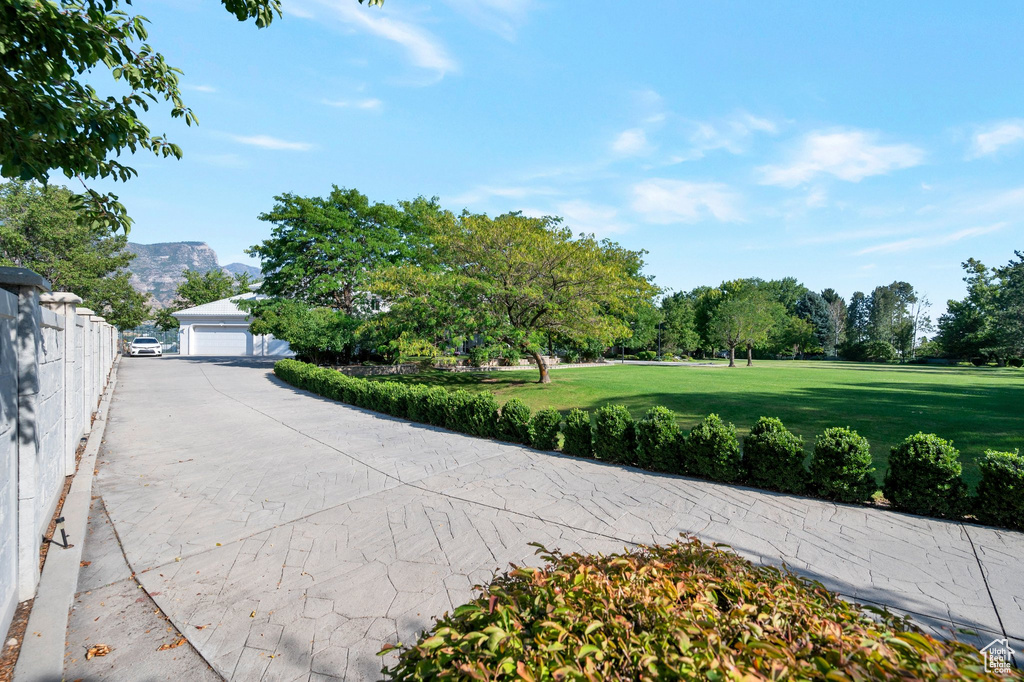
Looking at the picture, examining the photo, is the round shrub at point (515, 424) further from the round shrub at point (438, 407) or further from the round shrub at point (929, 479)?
the round shrub at point (929, 479)

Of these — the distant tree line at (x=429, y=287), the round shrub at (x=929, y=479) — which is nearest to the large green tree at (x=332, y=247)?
the distant tree line at (x=429, y=287)

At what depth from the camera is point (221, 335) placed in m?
36.7

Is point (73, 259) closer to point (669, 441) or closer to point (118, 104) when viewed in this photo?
point (118, 104)

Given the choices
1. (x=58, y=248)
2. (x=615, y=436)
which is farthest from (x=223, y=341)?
(x=615, y=436)

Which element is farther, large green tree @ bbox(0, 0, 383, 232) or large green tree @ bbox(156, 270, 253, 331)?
large green tree @ bbox(156, 270, 253, 331)

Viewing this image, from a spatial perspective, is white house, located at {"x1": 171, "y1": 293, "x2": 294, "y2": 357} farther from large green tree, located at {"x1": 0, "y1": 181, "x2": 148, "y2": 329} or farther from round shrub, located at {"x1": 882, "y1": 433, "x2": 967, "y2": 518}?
round shrub, located at {"x1": 882, "y1": 433, "x2": 967, "y2": 518}

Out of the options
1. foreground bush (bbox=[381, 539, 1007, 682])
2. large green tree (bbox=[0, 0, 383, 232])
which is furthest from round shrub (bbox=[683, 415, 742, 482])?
large green tree (bbox=[0, 0, 383, 232])

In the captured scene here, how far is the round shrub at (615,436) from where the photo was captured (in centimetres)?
728

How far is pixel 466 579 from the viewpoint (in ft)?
12.0

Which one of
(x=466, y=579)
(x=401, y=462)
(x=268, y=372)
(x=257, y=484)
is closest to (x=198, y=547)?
(x=257, y=484)

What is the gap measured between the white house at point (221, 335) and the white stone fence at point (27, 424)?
33237 millimetres

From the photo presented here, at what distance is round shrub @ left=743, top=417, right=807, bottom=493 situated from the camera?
5.86 metres

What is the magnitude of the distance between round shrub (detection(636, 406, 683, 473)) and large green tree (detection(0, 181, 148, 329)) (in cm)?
2850

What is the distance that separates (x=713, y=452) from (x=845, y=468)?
150 centimetres
